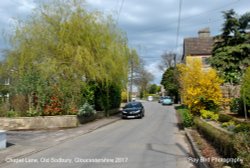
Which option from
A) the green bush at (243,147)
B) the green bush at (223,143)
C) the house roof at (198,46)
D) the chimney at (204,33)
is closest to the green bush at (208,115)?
the green bush at (223,143)

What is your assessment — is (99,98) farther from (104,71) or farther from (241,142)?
(241,142)

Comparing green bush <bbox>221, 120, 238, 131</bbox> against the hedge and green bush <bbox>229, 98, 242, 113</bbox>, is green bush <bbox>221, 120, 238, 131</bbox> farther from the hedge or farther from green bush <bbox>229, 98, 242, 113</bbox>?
green bush <bbox>229, 98, 242, 113</bbox>

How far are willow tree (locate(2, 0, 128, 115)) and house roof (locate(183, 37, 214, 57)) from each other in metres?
32.0

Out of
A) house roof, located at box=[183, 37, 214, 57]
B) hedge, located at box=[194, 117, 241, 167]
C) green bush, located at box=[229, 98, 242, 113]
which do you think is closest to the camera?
hedge, located at box=[194, 117, 241, 167]

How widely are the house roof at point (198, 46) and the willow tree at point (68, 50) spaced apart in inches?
1260

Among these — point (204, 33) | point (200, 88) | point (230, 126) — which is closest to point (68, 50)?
point (200, 88)

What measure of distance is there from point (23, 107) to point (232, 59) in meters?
18.9

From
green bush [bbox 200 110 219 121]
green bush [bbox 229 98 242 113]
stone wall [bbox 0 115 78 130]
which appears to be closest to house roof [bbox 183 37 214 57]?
green bush [bbox 229 98 242 113]

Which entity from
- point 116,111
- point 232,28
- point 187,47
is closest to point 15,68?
point 116,111

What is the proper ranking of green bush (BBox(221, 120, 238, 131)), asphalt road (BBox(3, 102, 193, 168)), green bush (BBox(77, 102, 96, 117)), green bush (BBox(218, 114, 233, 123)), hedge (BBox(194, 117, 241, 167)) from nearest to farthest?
hedge (BBox(194, 117, 241, 167)), asphalt road (BBox(3, 102, 193, 168)), green bush (BBox(221, 120, 238, 131)), green bush (BBox(218, 114, 233, 123)), green bush (BBox(77, 102, 96, 117))

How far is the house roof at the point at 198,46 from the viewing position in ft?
181

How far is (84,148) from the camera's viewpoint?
12109mm

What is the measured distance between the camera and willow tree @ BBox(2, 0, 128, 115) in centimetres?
2262

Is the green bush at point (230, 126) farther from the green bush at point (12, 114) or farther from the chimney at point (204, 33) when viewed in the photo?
the chimney at point (204, 33)
